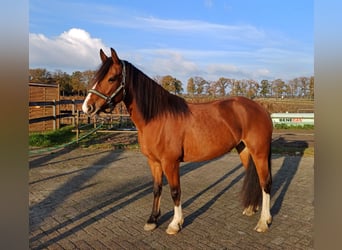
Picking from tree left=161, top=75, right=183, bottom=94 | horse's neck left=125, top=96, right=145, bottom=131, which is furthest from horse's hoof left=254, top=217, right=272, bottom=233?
tree left=161, top=75, right=183, bottom=94

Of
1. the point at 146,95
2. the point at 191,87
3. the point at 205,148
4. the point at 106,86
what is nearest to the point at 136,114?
the point at 146,95

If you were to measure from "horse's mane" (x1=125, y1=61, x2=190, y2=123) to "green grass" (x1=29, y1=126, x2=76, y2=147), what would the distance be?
708 cm

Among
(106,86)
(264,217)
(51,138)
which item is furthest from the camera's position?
(51,138)

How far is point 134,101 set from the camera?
10.4 feet

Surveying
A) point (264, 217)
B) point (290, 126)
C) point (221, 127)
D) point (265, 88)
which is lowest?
point (264, 217)

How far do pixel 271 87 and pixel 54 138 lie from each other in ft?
34.7

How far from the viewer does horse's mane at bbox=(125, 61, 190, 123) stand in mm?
3113

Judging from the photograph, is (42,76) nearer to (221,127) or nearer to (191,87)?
(191,87)

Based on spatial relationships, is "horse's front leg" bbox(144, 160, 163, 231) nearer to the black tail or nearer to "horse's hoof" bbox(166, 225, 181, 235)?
"horse's hoof" bbox(166, 225, 181, 235)

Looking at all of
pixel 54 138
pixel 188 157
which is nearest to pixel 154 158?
pixel 188 157

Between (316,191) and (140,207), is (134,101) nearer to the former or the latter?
(140,207)

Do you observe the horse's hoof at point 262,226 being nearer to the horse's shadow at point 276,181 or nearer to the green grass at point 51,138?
the horse's shadow at point 276,181

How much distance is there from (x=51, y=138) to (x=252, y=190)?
840 cm

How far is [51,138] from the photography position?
991 cm
